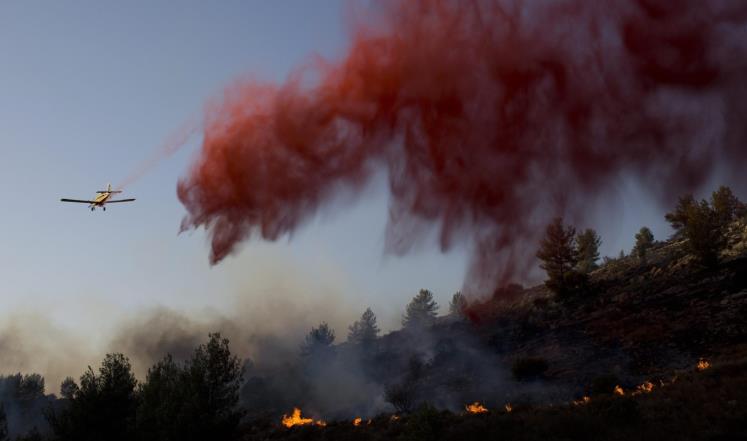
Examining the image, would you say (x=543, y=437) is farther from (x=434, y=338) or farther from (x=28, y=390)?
(x=28, y=390)

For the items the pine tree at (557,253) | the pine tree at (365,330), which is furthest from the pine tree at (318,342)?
the pine tree at (557,253)

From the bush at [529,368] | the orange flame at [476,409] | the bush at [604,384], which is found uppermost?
the bush at [529,368]

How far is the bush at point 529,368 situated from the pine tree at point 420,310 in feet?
193

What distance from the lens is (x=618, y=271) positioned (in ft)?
228

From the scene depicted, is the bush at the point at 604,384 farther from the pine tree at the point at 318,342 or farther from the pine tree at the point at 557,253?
the pine tree at the point at 318,342

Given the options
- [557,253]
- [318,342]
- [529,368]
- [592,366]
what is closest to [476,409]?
[529,368]

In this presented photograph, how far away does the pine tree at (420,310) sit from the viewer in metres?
108

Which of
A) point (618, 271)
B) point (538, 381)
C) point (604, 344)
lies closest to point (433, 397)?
point (538, 381)

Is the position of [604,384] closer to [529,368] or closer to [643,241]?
[529,368]

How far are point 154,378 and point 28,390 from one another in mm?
118726

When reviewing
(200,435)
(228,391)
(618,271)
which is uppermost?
(618,271)

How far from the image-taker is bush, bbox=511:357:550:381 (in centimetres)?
4588

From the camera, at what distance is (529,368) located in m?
46.6

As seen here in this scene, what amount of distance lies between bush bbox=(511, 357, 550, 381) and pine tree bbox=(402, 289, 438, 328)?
5892 centimetres
